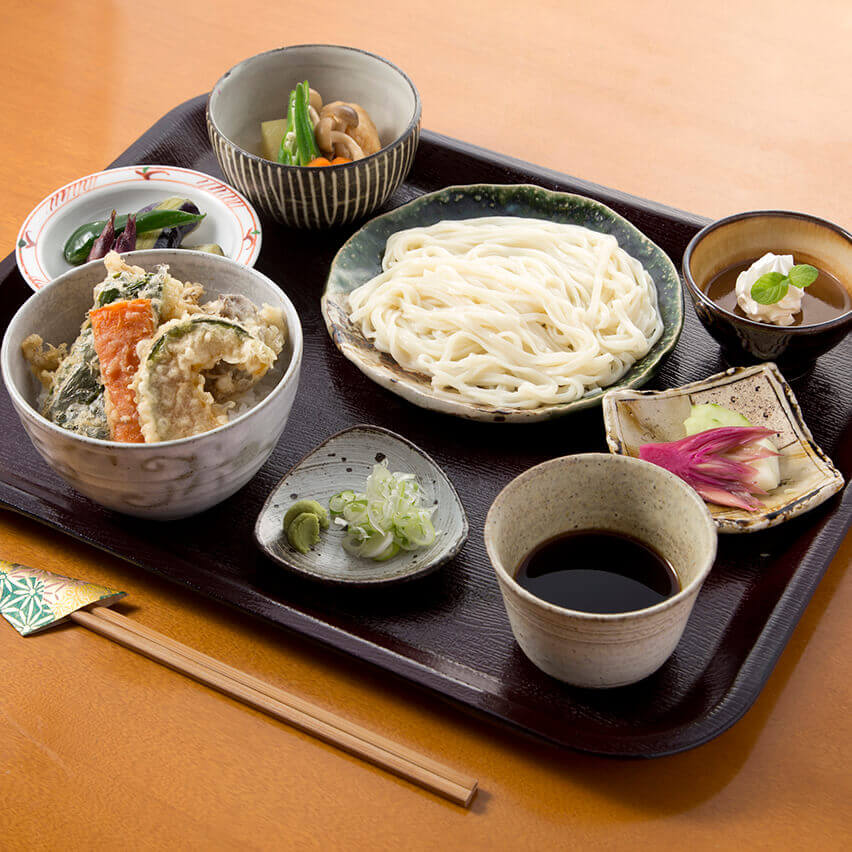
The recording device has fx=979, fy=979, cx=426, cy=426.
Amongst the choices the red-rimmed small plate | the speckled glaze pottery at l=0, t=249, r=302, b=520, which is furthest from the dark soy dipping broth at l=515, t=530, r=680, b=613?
the red-rimmed small plate

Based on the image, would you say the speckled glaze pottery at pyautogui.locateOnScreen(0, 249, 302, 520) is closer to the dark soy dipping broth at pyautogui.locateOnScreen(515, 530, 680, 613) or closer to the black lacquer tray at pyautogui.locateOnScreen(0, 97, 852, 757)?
the black lacquer tray at pyautogui.locateOnScreen(0, 97, 852, 757)

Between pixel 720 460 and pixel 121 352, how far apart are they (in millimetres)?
982

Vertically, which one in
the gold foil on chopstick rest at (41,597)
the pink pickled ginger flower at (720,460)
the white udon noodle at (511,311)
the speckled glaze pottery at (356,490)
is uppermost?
the pink pickled ginger flower at (720,460)

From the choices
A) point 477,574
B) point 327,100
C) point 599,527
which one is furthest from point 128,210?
point 599,527

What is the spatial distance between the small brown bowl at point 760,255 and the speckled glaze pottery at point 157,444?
80 cm

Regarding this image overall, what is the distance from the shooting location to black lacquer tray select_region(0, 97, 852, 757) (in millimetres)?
1380

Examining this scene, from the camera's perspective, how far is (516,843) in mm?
1289

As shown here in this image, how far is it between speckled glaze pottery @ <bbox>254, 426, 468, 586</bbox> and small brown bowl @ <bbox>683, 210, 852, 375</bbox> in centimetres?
62

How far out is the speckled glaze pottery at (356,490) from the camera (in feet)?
5.00

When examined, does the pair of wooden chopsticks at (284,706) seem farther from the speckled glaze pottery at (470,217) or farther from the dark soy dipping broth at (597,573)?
the speckled glaze pottery at (470,217)

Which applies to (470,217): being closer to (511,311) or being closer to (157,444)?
(511,311)

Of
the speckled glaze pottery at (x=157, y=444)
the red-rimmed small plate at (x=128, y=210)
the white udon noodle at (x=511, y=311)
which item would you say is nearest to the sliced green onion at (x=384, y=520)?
the speckled glaze pottery at (x=157, y=444)

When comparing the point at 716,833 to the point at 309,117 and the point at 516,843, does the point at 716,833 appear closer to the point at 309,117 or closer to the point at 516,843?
the point at 516,843

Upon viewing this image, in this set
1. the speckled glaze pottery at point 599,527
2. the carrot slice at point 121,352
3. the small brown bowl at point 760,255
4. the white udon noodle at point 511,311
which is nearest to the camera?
the speckled glaze pottery at point 599,527
